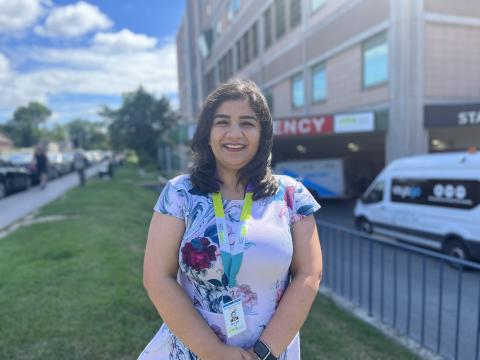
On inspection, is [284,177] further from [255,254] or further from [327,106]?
[327,106]

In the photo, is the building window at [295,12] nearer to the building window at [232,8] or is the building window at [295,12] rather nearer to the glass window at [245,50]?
the glass window at [245,50]

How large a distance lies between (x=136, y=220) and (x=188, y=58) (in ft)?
130

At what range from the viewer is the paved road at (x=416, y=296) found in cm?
425

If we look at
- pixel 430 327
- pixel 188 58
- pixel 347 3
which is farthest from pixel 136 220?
pixel 188 58

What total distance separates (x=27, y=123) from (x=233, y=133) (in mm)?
97569

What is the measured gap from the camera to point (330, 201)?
18328 millimetres

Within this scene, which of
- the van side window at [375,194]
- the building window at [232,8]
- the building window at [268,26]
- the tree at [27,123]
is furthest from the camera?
the tree at [27,123]

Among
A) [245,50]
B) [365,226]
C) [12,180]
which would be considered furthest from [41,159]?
[245,50]

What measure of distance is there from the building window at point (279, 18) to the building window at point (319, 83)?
3.98m

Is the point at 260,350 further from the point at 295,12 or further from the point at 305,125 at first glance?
the point at 295,12

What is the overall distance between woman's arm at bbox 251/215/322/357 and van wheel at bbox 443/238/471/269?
21.3 feet

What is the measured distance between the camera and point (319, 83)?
16.3m

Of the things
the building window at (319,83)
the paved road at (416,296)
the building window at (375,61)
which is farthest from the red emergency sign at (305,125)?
the paved road at (416,296)

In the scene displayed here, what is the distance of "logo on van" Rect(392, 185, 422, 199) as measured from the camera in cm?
830
